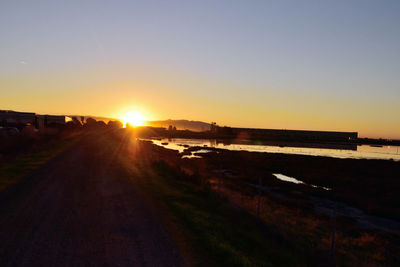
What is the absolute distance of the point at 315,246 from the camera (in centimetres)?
1436

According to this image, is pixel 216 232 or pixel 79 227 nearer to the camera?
pixel 79 227

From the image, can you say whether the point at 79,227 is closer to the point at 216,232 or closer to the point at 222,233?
the point at 216,232

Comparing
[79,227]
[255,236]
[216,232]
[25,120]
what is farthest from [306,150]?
[79,227]

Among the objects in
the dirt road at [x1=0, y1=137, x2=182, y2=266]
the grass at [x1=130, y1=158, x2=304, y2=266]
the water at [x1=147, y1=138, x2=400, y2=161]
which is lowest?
the water at [x1=147, y1=138, x2=400, y2=161]

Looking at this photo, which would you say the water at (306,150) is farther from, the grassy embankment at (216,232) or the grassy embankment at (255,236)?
the grassy embankment at (216,232)

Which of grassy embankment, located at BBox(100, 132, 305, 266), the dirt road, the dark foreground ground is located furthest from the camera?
grassy embankment, located at BBox(100, 132, 305, 266)

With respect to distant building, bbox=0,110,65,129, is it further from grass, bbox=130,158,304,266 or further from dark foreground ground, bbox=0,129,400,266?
grass, bbox=130,158,304,266

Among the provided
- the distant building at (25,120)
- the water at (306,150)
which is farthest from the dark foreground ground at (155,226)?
the distant building at (25,120)

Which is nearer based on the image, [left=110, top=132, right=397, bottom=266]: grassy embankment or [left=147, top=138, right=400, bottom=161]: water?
[left=110, top=132, right=397, bottom=266]: grassy embankment

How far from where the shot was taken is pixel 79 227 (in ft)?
36.9

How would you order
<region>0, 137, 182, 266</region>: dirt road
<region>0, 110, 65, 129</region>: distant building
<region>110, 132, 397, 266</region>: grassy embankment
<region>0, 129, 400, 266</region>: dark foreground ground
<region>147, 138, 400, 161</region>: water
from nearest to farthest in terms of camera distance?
<region>0, 137, 182, 266</region>: dirt road
<region>0, 129, 400, 266</region>: dark foreground ground
<region>110, 132, 397, 266</region>: grassy embankment
<region>147, 138, 400, 161</region>: water
<region>0, 110, 65, 129</region>: distant building

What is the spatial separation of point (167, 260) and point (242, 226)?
6321 millimetres

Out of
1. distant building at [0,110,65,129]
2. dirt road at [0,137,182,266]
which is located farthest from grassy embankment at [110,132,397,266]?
distant building at [0,110,65,129]

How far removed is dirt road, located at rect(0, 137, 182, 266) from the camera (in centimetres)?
870
